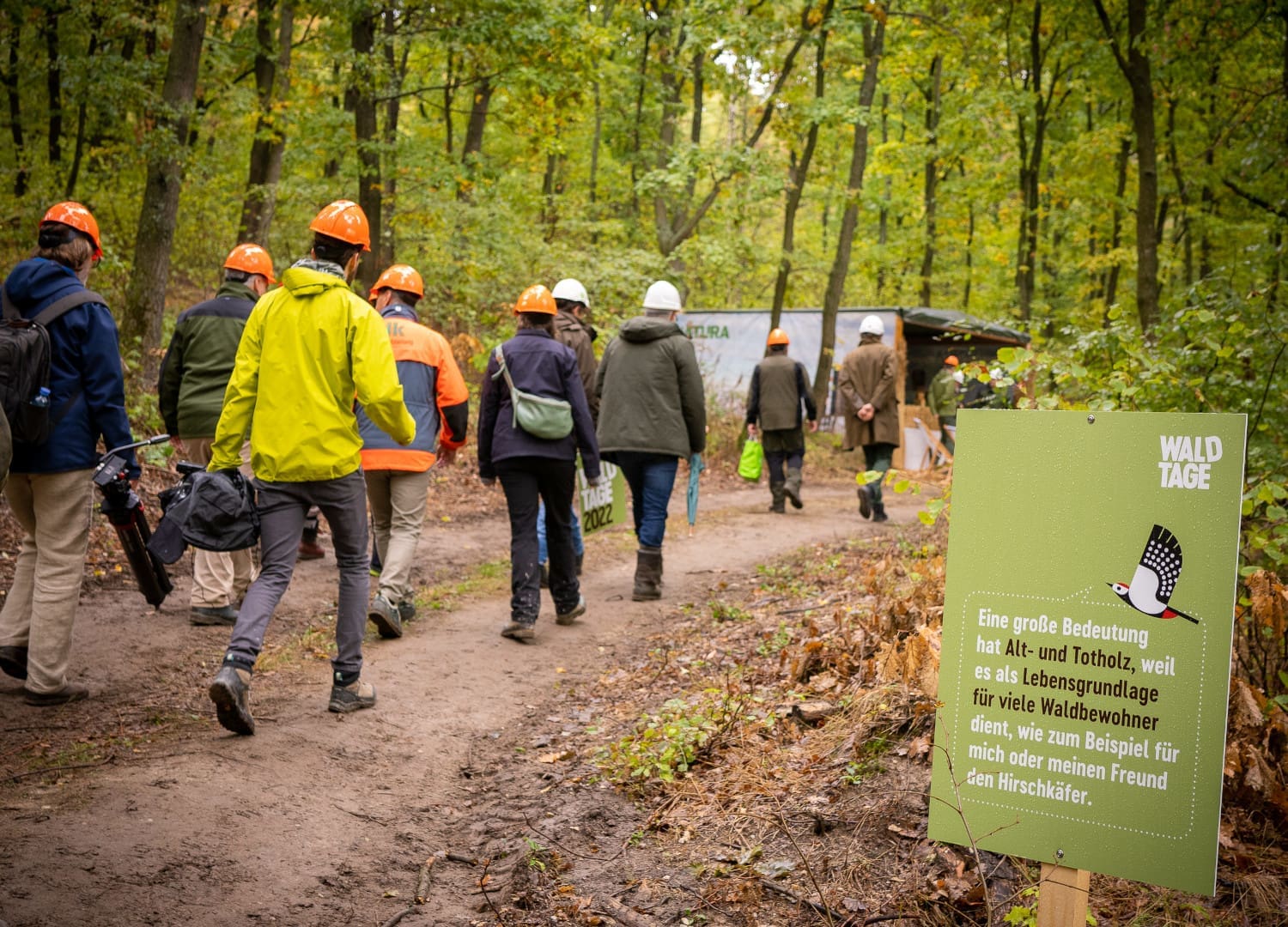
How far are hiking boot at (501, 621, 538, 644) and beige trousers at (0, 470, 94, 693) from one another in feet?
8.81

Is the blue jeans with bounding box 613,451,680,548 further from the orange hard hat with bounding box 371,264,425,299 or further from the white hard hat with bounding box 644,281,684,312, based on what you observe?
the orange hard hat with bounding box 371,264,425,299

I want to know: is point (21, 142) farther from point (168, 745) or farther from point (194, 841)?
point (194, 841)

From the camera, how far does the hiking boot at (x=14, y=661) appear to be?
18.4 ft

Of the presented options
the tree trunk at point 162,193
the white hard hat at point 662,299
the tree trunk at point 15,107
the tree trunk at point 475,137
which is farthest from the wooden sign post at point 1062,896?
the tree trunk at point 15,107

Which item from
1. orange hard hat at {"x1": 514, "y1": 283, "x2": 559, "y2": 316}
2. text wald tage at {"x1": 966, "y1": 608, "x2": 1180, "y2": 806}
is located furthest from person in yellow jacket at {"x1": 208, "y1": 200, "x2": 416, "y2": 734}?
text wald tage at {"x1": 966, "y1": 608, "x2": 1180, "y2": 806}

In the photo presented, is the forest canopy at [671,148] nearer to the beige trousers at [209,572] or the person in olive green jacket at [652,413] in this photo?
the person in olive green jacket at [652,413]

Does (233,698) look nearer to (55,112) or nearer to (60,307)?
(60,307)

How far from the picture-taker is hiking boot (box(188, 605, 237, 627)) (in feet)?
23.4

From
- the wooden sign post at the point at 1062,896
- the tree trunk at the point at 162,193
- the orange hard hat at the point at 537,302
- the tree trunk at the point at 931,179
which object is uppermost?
the tree trunk at the point at 931,179

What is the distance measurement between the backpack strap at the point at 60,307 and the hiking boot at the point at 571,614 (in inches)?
148

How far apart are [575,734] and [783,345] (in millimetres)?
8936

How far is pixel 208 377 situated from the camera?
7.32 m

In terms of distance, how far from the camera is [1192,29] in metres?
13.1

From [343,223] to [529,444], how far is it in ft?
7.59
